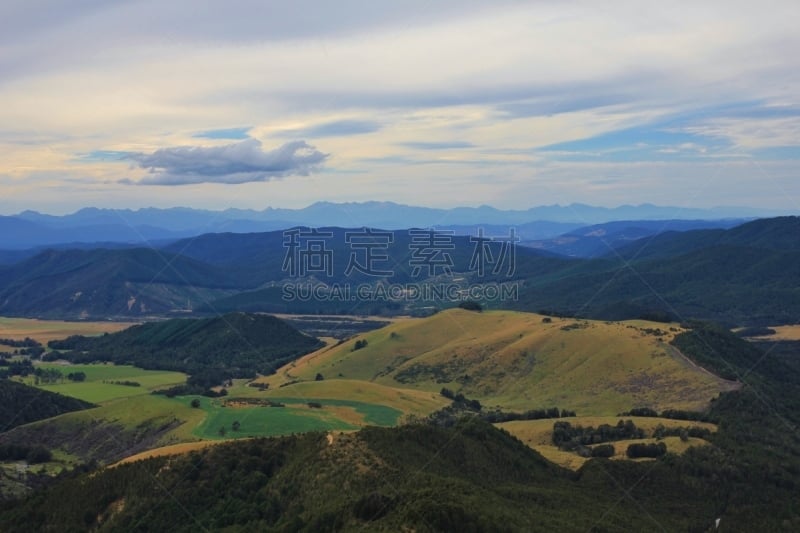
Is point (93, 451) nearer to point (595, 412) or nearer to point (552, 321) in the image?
point (595, 412)

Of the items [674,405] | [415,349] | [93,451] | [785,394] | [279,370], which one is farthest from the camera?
[279,370]

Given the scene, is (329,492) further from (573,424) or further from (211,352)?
(211,352)

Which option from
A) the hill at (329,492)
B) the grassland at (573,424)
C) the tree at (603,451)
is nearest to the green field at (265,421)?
the hill at (329,492)

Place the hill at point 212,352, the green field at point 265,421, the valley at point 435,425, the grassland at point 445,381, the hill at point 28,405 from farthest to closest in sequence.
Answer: the hill at point 212,352
the hill at point 28,405
the grassland at point 445,381
the green field at point 265,421
the valley at point 435,425

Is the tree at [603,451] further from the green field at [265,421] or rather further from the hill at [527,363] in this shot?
the hill at [527,363]

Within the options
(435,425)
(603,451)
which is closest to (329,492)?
(435,425)

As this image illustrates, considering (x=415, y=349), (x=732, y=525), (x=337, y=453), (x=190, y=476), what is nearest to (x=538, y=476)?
(x=732, y=525)
